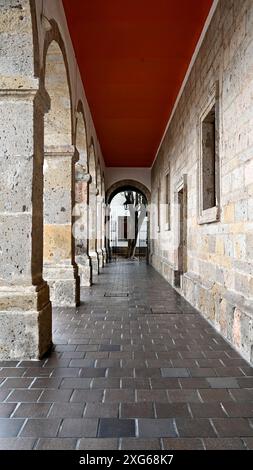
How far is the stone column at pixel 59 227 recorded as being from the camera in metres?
5.08

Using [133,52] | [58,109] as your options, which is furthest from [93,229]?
[133,52]

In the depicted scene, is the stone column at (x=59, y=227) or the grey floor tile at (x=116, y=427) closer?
the grey floor tile at (x=116, y=427)

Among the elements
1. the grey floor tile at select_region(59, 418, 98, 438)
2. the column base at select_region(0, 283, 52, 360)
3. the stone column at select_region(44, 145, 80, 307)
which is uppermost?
the stone column at select_region(44, 145, 80, 307)

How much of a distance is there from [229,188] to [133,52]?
3.01 meters

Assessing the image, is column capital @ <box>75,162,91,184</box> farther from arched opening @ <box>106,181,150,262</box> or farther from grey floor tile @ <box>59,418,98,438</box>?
arched opening @ <box>106,181,150,262</box>

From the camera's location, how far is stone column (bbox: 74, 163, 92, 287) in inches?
287

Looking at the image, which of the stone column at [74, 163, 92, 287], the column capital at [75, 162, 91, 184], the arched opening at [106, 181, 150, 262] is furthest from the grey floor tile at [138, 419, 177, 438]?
Answer: the arched opening at [106, 181, 150, 262]

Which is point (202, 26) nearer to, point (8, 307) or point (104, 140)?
point (8, 307)

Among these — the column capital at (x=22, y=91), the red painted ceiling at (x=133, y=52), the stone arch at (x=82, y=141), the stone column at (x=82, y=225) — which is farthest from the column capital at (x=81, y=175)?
the column capital at (x=22, y=91)

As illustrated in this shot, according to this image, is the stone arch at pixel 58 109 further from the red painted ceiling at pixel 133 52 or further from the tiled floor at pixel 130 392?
the tiled floor at pixel 130 392

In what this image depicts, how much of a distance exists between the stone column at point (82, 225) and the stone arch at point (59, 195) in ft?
6.72

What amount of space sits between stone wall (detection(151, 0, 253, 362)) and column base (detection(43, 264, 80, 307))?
5.54 feet

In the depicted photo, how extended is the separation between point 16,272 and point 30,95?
4.81 ft

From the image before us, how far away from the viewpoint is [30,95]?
9.99 ft
